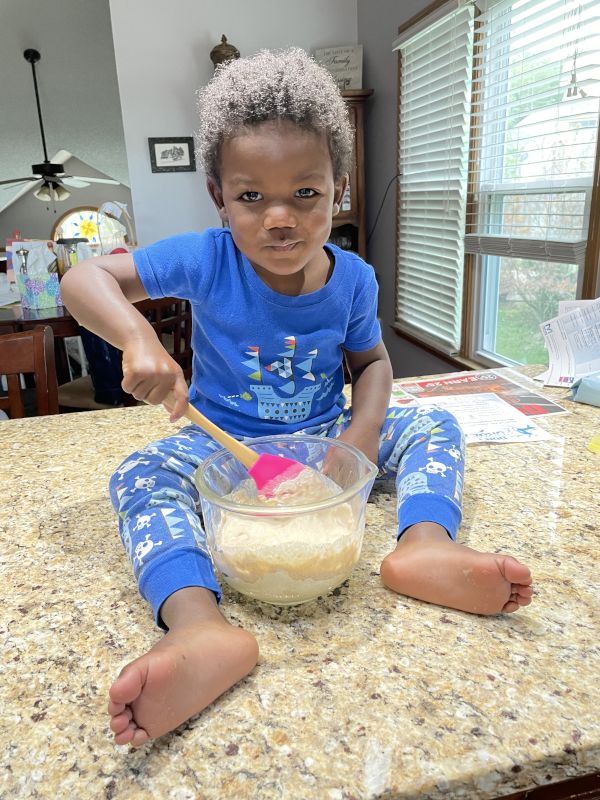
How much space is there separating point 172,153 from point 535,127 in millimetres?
1956

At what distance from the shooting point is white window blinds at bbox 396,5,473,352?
2.07 m

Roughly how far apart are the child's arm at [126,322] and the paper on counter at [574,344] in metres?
0.96

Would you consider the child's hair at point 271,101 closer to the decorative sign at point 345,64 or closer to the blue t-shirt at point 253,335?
the blue t-shirt at point 253,335

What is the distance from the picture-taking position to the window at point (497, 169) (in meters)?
1.56

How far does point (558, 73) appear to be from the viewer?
1.59 metres

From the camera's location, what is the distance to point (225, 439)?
2.05ft

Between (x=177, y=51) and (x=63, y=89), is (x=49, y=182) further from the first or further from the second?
(x=177, y=51)

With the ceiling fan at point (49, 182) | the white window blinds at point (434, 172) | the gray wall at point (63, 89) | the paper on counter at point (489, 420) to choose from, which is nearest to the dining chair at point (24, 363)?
the paper on counter at point (489, 420)

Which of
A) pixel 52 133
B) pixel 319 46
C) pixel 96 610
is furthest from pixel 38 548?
pixel 52 133

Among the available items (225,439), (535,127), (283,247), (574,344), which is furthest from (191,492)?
(535,127)

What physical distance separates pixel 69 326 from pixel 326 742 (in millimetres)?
1881

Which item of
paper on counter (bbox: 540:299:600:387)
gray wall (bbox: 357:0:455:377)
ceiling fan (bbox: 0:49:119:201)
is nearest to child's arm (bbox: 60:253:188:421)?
paper on counter (bbox: 540:299:600:387)

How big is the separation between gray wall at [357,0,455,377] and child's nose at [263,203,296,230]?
1.78m

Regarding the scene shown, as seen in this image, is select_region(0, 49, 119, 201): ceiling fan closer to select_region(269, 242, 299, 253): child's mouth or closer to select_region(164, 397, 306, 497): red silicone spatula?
select_region(269, 242, 299, 253): child's mouth
